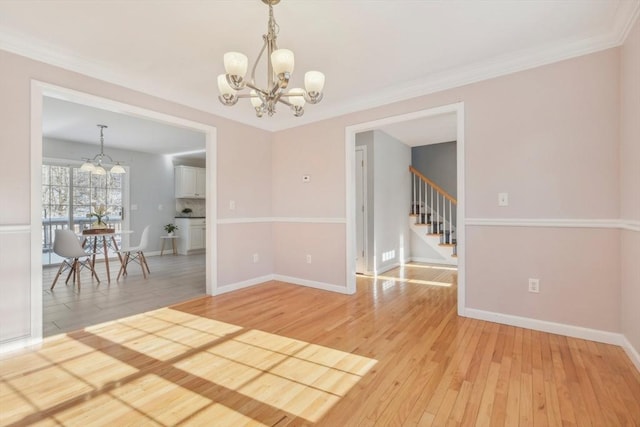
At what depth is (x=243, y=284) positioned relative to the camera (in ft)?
13.5

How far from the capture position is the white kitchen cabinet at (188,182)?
7547mm

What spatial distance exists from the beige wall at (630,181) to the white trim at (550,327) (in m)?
0.13

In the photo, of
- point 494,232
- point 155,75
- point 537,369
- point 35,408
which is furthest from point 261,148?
point 537,369

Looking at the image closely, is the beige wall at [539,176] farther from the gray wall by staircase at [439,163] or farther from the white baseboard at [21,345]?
the gray wall by staircase at [439,163]

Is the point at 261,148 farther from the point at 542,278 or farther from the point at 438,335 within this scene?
the point at 542,278

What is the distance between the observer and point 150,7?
2023 mm

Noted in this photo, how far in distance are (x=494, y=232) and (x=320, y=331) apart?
1.92 meters

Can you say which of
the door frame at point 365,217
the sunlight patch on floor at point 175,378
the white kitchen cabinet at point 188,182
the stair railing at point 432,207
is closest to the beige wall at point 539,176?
the sunlight patch on floor at point 175,378

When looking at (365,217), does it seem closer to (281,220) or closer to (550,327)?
(281,220)

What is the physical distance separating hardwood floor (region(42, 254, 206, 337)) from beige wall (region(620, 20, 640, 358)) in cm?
421

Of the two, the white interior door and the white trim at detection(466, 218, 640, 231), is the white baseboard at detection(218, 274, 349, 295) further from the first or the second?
the white trim at detection(466, 218, 640, 231)

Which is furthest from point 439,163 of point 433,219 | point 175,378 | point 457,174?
point 175,378

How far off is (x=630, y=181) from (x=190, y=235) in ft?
25.4

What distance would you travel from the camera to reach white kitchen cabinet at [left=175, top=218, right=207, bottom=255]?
743 cm
